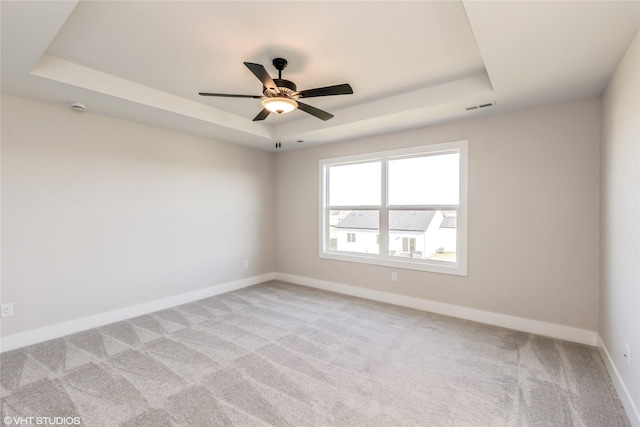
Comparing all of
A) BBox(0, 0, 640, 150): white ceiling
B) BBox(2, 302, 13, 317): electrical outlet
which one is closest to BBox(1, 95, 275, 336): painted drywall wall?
BBox(2, 302, 13, 317): electrical outlet

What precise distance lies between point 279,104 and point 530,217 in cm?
298

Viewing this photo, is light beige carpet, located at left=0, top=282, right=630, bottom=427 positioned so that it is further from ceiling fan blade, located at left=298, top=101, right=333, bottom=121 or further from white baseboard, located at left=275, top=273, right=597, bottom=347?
ceiling fan blade, located at left=298, top=101, right=333, bottom=121

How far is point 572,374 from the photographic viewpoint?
240 centimetres

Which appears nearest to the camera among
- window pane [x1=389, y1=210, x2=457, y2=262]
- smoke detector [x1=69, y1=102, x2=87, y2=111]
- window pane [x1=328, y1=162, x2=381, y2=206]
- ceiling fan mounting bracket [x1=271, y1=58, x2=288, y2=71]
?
ceiling fan mounting bracket [x1=271, y1=58, x2=288, y2=71]

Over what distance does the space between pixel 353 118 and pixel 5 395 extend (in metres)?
4.10

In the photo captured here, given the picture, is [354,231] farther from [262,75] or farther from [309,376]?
[262,75]

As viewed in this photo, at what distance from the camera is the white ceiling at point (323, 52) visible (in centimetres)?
186

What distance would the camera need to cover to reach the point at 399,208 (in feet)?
14.3

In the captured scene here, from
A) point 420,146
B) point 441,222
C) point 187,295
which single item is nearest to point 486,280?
point 441,222

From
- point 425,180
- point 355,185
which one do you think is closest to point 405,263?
point 425,180

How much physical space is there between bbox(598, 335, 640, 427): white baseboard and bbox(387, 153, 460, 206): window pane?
2.02m

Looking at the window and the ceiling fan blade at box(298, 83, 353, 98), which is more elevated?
the ceiling fan blade at box(298, 83, 353, 98)

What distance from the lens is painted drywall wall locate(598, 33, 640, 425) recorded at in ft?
6.17

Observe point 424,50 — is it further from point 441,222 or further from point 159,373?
point 159,373
